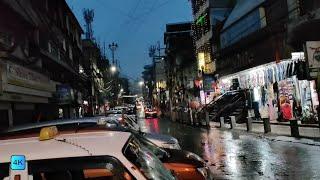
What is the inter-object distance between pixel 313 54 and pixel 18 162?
58.0 feet

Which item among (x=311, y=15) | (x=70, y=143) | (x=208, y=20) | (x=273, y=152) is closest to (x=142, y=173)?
(x=70, y=143)

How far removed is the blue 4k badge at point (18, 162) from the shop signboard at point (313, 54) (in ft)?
57.4

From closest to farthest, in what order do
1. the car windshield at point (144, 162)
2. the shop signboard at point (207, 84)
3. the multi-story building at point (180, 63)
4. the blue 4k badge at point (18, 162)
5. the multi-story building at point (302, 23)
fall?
the blue 4k badge at point (18, 162), the car windshield at point (144, 162), the multi-story building at point (302, 23), the shop signboard at point (207, 84), the multi-story building at point (180, 63)

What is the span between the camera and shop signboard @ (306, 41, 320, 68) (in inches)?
771

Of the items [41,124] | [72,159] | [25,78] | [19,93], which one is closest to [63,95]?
[25,78]

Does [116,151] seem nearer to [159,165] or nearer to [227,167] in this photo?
[159,165]

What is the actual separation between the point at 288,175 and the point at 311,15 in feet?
53.7

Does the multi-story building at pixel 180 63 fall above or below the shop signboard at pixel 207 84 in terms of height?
above

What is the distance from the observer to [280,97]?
33812 mm

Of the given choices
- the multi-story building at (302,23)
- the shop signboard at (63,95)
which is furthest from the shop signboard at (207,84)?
the multi-story building at (302,23)

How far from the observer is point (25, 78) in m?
21.5

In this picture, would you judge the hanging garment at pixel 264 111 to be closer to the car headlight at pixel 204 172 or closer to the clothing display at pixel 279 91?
the clothing display at pixel 279 91

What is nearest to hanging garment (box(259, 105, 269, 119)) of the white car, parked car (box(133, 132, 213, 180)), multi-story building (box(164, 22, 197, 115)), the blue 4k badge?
multi-story building (box(164, 22, 197, 115))

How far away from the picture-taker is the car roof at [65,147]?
3699 mm
